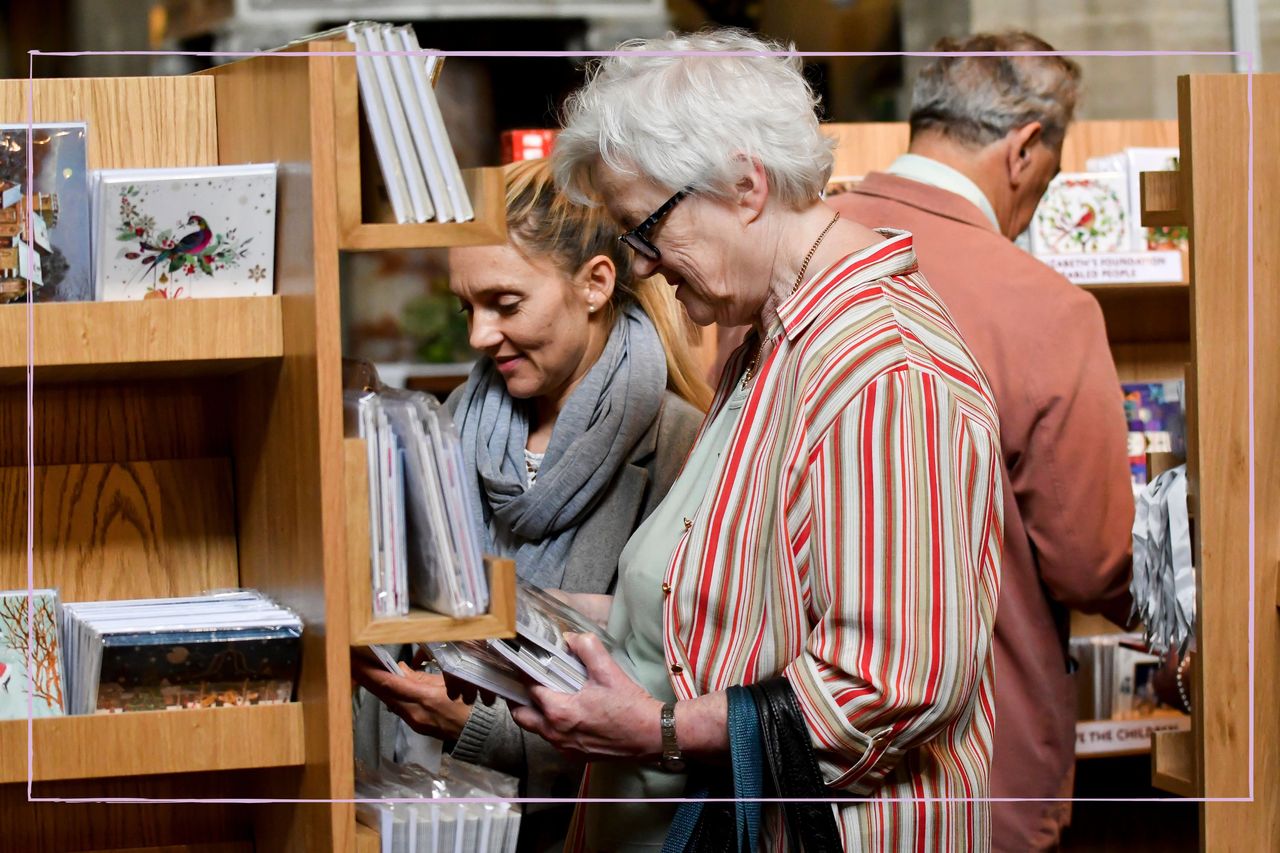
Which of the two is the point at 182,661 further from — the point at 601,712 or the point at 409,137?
the point at 409,137

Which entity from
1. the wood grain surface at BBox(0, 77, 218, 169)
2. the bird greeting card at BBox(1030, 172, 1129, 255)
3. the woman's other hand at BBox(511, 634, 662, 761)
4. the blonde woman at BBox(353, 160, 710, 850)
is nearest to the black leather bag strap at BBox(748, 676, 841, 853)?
the woman's other hand at BBox(511, 634, 662, 761)

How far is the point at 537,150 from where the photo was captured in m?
2.90

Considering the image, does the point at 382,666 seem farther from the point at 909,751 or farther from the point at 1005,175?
the point at 1005,175

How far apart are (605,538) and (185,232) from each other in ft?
2.58

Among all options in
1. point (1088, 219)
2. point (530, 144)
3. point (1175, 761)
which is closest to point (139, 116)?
point (530, 144)

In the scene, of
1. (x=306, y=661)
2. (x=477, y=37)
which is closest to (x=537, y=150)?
(x=306, y=661)

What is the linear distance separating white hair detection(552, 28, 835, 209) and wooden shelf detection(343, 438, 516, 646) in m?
0.47

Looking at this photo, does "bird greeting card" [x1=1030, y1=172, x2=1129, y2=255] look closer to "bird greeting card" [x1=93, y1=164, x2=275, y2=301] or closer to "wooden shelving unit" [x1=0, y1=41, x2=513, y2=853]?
"wooden shelving unit" [x1=0, y1=41, x2=513, y2=853]

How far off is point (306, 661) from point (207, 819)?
0.53m

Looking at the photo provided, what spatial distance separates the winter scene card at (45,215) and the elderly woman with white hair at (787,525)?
51 centimetres

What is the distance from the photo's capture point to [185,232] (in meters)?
1.54

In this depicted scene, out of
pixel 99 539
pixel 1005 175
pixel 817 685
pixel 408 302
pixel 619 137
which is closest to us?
pixel 817 685

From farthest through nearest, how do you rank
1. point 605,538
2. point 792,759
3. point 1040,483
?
point 1040,483, point 605,538, point 792,759

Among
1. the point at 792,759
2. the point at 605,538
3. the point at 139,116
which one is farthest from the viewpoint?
the point at 605,538
